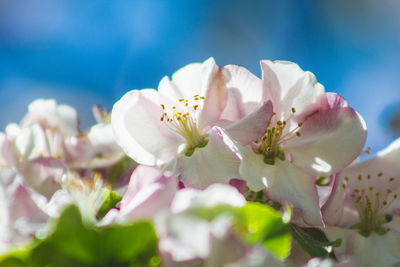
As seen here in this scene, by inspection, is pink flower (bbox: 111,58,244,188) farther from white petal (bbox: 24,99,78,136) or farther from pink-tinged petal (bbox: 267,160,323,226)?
white petal (bbox: 24,99,78,136)

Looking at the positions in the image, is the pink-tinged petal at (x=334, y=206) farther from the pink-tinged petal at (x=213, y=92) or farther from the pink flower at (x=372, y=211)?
the pink-tinged petal at (x=213, y=92)

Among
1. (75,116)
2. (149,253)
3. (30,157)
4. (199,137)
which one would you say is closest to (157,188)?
(149,253)

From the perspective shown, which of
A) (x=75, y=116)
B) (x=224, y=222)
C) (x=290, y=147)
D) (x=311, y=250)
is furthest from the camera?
(x=75, y=116)

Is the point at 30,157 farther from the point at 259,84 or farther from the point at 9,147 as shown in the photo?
the point at 259,84

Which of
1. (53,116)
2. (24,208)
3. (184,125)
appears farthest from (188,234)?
(53,116)

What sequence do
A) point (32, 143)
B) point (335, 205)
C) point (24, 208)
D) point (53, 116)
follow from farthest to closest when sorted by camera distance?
point (53, 116)
point (32, 143)
point (335, 205)
point (24, 208)

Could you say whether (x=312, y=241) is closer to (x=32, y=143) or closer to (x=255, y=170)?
(x=255, y=170)

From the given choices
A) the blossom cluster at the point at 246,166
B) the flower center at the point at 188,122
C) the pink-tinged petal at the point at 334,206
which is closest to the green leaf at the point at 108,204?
the blossom cluster at the point at 246,166

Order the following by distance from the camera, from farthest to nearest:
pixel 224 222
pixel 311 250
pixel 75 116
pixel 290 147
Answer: pixel 75 116 → pixel 290 147 → pixel 311 250 → pixel 224 222
